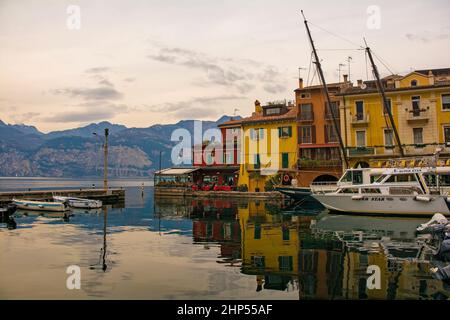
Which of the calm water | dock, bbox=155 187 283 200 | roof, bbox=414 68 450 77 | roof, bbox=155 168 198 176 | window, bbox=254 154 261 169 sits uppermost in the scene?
roof, bbox=414 68 450 77

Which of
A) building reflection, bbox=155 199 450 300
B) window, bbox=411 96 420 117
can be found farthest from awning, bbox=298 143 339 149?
building reflection, bbox=155 199 450 300

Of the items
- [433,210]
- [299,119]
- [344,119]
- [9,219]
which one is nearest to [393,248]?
[433,210]

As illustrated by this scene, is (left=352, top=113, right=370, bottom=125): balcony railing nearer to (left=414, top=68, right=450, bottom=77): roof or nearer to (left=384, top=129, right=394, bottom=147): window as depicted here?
(left=384, top=129, right=394, bottom=147): window

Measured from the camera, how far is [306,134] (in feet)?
178

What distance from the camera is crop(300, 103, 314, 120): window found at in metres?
54.2

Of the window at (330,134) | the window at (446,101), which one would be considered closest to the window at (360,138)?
the window at (330,134)

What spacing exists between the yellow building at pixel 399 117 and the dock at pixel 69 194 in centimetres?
3224

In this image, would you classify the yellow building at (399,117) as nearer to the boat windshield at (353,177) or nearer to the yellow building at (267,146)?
the boat windshield at (353,177)

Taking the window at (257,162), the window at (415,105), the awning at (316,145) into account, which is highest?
the window at (415,105)

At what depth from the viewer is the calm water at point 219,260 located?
12.1 metres

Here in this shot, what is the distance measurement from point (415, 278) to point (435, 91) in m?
38.6

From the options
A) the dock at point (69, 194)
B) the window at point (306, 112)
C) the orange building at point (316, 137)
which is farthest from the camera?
the window at point (306, 112)

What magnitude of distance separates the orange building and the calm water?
22547mm
